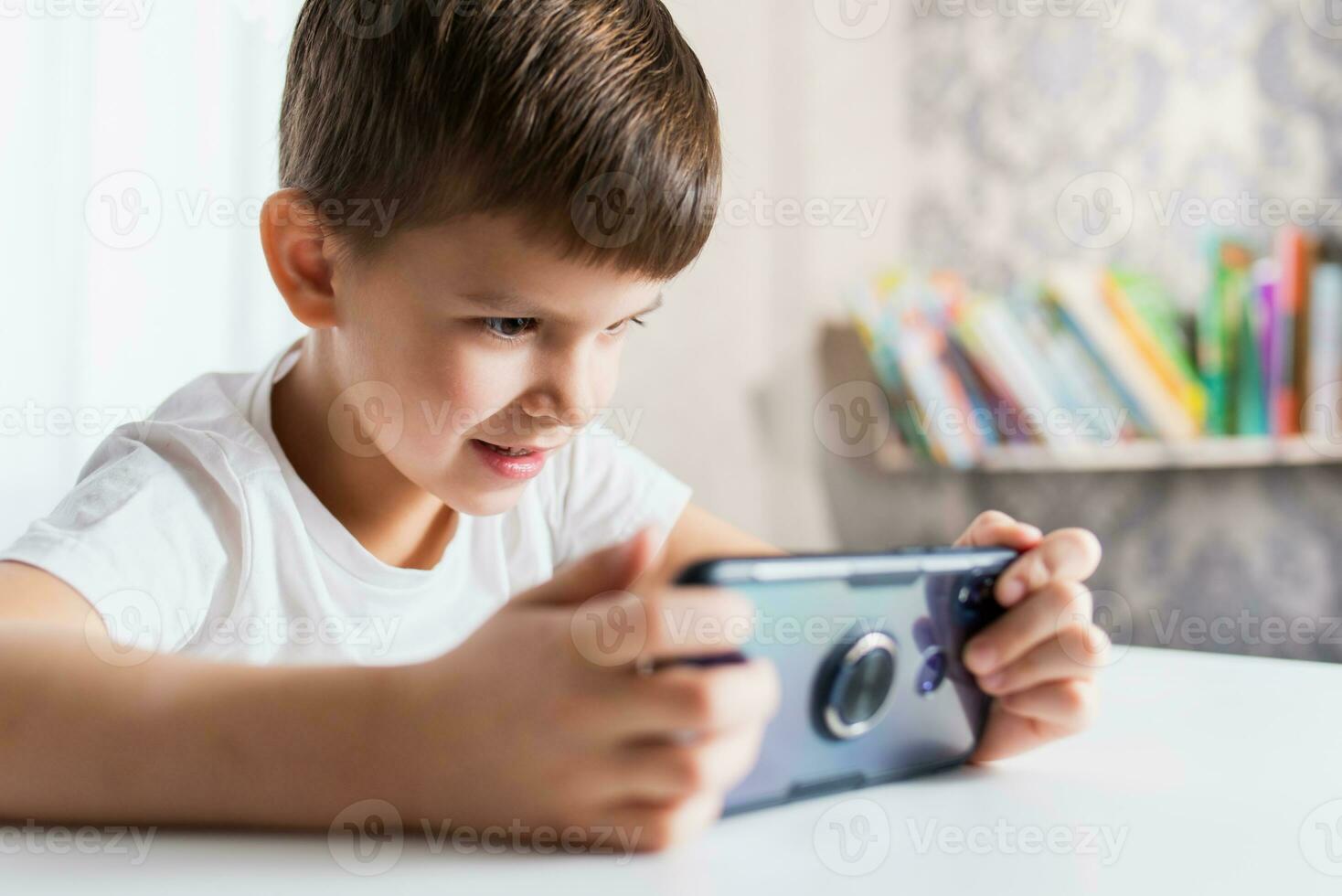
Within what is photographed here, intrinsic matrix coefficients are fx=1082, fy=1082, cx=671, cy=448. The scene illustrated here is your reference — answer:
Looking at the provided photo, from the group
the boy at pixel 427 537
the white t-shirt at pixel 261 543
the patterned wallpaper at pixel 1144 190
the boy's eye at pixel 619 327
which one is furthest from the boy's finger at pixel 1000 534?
the patterned wallpaper at pixel 1144 190

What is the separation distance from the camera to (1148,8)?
166 cm

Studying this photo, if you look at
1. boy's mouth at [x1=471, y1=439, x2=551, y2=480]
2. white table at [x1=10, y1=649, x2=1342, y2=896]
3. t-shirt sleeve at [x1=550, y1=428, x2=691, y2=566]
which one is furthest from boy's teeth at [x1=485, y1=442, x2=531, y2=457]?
white table at [x1=10, y1=649, x2=1342, y2=896]

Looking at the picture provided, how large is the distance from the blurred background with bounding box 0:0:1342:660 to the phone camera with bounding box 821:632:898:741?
1.01 metres

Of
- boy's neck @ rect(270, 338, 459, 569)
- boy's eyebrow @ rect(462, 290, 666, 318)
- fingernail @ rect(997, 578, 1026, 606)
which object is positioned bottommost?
boy's neck @ rect(270, 338, 459, 569)

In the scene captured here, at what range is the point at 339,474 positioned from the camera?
2.41 feet

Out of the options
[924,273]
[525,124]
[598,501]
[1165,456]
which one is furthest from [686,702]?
[924,273]

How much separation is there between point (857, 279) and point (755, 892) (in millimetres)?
1791

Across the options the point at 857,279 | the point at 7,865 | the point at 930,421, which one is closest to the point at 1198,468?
the point at 930,421

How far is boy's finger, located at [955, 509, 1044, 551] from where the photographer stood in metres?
0.52

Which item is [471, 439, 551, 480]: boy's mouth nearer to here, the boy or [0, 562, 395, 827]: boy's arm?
the boy

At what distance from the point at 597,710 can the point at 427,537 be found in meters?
0.50

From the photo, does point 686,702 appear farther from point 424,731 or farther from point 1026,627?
point 1026,627

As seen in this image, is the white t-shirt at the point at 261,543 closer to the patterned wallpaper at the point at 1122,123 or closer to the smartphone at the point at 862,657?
the smartphone at the point at 862,657

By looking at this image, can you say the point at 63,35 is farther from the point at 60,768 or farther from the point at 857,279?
the point at 857,279
